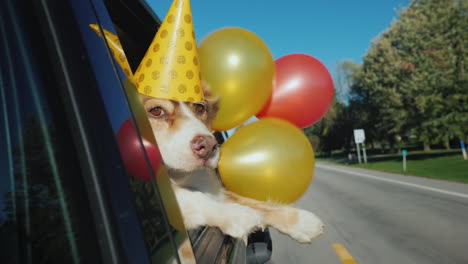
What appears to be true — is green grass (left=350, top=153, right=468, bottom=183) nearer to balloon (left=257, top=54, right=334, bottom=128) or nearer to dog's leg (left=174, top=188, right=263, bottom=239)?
balloon (left=257, top=54, right=334, bottom=128)

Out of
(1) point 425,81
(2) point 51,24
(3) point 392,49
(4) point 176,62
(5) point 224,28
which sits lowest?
(2) point 51,24

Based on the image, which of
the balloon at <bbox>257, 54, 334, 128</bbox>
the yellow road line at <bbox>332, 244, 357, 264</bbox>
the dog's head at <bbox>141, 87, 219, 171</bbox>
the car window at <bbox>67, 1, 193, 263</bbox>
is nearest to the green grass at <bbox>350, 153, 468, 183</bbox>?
the yellow road line at <bbox>332, 244, 357, 264</bbox>

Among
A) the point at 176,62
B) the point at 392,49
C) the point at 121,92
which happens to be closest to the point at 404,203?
the point at 176,62

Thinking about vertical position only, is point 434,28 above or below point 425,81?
above

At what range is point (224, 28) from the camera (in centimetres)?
222

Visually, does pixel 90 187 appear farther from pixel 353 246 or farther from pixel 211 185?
pixel 353 246

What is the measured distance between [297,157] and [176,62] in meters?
0.89

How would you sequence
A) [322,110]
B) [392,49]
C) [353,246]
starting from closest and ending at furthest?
[322,110] → [353,246] → [392,49]

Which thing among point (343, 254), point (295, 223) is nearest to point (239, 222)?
point (295, 223)

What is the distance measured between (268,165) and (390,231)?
473cm

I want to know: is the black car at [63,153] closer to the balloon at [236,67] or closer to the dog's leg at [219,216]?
the dog's leg at [219,216]

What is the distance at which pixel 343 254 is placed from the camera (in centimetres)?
471

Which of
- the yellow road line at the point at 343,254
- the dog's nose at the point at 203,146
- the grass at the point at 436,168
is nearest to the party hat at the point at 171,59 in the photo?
the dog's nose at the point at 203,146

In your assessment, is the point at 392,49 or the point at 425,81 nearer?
the point at 425,81
